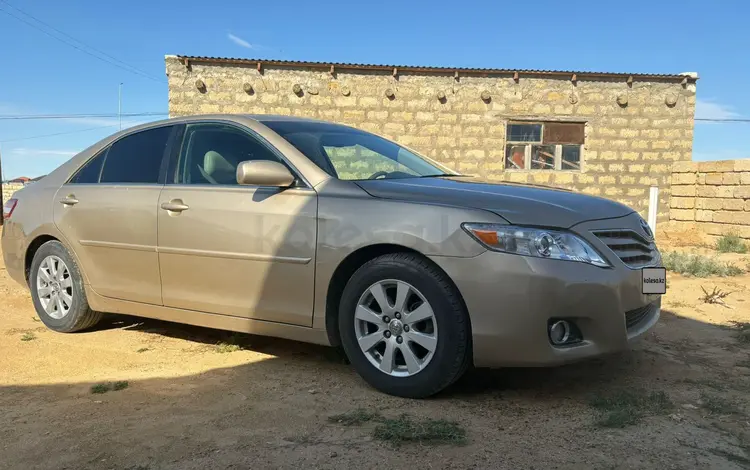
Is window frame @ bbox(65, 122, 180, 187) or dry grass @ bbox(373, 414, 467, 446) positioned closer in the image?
dry grass @ bbox(373, 414, 467, 446)

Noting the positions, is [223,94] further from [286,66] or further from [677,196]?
[677,196]

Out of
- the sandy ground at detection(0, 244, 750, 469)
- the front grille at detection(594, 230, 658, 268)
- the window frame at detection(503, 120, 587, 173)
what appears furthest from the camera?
the window frame at detection(503, 120, 587, 173)

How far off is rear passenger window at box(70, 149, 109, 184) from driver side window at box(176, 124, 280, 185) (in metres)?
0.92

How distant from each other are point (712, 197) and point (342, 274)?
12.2m

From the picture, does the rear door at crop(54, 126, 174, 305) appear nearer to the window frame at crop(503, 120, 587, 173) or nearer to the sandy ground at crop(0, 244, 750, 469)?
the sandy ground at crop(0, 244, 750, 469)

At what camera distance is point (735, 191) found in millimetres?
12398

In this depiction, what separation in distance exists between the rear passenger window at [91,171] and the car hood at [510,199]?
2421 mm

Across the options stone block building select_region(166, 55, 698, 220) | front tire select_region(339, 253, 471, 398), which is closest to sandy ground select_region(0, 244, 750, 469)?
front tire select_region(339, 253, 471, 398)

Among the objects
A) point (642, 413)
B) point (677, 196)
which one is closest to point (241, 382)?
point (642, 413)

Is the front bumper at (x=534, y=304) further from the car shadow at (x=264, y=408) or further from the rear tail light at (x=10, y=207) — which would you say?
the rear tail light at (x=10, y=207)

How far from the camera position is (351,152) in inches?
174

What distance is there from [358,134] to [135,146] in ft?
5.70

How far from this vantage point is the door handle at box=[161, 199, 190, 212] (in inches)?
160

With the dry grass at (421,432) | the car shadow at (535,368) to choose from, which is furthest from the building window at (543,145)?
the dry grass at (421,432)
